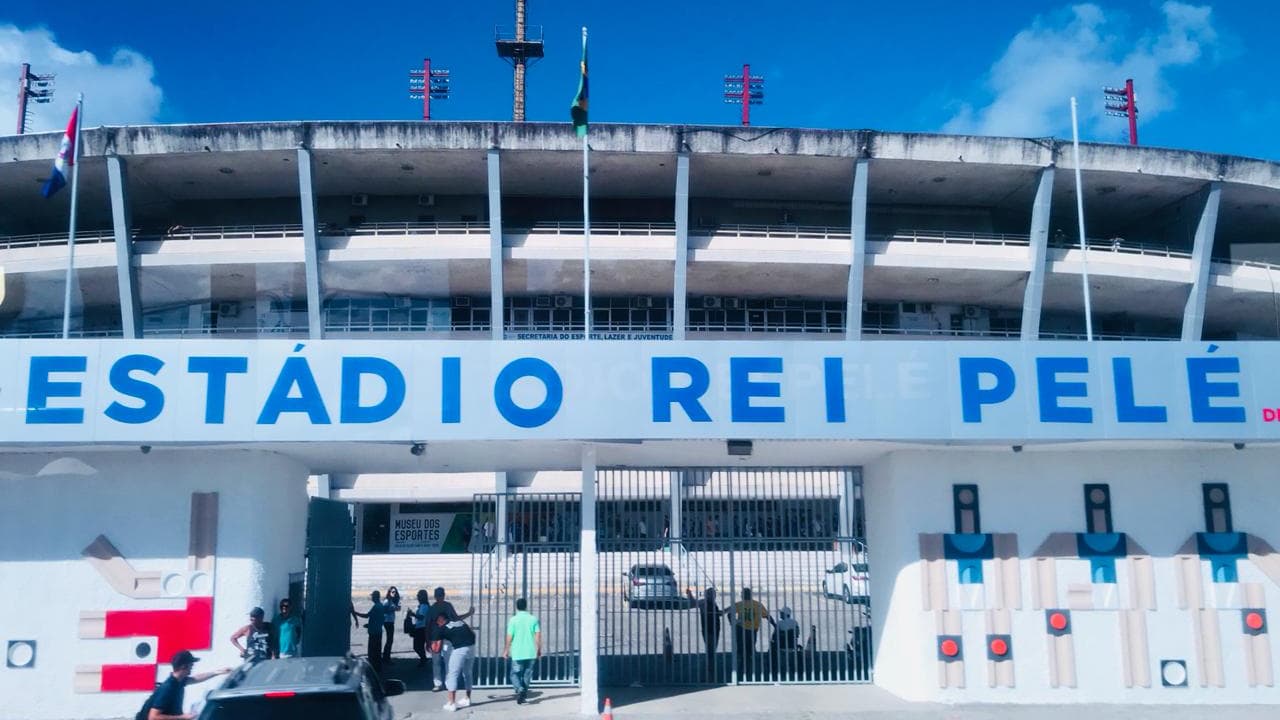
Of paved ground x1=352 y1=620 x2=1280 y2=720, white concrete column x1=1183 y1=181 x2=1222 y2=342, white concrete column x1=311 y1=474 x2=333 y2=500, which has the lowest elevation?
paved ground x1=352 y1=620 x2=1280 y2=720

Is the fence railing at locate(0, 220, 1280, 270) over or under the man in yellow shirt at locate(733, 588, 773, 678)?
over

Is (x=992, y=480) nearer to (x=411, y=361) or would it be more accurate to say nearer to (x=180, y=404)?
(x=411, y=361)

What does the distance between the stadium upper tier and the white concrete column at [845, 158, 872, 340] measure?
70 mm

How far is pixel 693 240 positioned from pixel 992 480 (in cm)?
1984

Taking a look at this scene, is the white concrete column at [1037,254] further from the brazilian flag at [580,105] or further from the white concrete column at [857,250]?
the brazilian flag at [580,105]

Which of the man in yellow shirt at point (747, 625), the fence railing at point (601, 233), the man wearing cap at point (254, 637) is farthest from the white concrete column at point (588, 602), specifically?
the fence railing at point (601, 233)

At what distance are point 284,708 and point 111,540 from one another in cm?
698

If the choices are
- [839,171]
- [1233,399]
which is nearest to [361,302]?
[839,171]

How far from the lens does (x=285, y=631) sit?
40.9 feet

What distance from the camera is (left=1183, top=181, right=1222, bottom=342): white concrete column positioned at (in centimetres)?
3241

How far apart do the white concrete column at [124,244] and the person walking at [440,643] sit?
21.4 metres

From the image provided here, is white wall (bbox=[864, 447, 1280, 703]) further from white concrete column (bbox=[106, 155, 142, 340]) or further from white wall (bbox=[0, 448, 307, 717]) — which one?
white concrete column (bbox=[106, 155, 142, 340])

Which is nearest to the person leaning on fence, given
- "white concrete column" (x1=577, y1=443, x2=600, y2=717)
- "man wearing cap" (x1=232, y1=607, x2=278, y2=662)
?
"white concrete column" (x1=577, y1=443, x2=600, y2=717)

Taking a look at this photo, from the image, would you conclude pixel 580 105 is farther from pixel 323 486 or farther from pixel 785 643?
pixel 323 486
